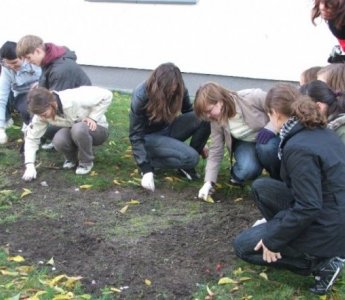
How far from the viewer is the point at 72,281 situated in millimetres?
3297

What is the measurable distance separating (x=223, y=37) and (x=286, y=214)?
4.73 meters

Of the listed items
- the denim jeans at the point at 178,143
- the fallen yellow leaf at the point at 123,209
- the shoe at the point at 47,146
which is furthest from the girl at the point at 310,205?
the shoe at the point at 47,146

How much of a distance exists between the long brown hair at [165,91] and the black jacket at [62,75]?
35.6 inches

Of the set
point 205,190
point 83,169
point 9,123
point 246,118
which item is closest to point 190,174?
point 205,190

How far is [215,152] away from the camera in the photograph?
444cm

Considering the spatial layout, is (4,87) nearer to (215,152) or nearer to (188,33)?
(215,152)

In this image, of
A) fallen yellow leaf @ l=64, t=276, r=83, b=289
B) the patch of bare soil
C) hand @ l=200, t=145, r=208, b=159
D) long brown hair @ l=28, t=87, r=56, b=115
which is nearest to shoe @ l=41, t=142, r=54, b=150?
the patch of bare soil

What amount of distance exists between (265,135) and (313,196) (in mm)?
1502

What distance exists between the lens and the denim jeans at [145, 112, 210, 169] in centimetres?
477

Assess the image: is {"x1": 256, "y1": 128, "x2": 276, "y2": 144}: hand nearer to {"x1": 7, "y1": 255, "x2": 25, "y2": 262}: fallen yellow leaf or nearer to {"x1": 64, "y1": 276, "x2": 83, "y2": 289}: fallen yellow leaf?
{"x1": 64, "y1": 276, "x2": 83, "y2": 289}: fallen yellow leaf

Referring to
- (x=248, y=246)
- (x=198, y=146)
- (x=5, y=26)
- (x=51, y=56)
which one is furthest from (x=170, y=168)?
(x=5, y=26)

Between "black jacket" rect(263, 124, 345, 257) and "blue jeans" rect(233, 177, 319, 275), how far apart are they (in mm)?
99

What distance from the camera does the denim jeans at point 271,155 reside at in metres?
4.17

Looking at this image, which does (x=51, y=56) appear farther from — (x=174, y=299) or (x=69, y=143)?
(x=174, y=299)
